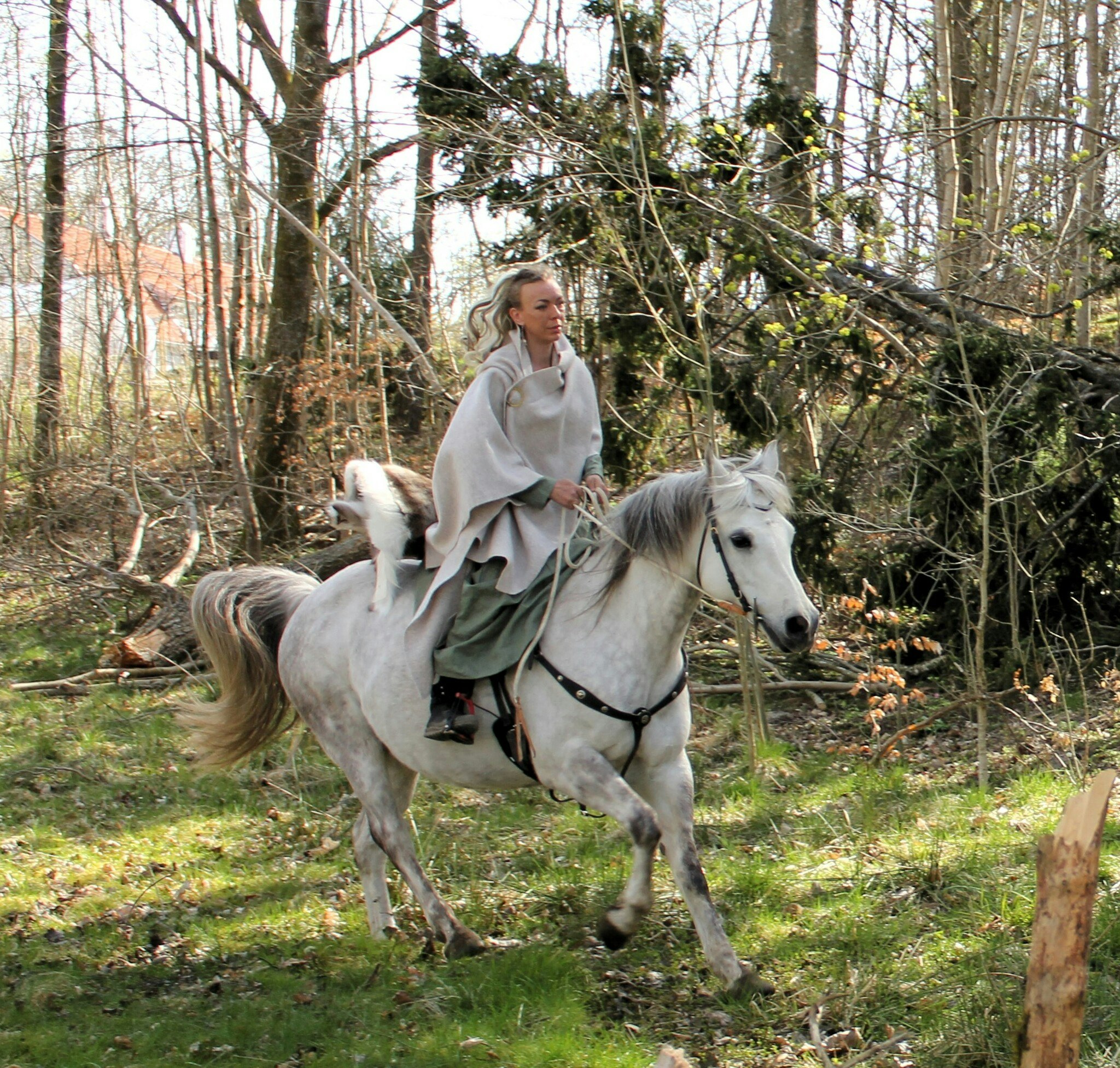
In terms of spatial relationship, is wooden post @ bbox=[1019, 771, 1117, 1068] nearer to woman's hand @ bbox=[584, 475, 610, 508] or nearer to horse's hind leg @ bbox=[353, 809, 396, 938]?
woman's hand @ bbox=[584, 475, 610, 508]

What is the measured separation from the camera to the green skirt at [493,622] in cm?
444

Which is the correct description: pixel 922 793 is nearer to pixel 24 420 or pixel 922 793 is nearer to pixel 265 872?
pixel 265 872

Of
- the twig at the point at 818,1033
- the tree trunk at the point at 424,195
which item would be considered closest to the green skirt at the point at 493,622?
the twig at the point at 818,1033

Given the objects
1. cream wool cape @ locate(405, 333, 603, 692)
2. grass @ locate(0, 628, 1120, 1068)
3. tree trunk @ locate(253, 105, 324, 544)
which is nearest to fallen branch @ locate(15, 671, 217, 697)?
grass @ locate(0, 628, 1120, 1068)

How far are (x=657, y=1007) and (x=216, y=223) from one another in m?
8.84

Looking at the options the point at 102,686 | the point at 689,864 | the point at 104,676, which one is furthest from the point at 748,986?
the point at 104,676

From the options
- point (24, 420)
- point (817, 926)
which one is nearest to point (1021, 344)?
point (817, 926)

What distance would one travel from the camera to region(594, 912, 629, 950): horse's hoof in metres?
4.04

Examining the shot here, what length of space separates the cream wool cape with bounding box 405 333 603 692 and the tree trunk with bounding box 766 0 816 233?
402 cm

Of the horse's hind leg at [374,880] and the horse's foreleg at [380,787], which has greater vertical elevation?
the horse's foreleg at [380,787]

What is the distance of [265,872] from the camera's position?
231 inches

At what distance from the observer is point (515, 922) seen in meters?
4.96

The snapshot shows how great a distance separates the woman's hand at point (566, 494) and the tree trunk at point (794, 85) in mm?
4379

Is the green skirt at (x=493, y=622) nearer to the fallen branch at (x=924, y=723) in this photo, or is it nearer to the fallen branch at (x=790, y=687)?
the fallen branch at (x=924, y=723)
